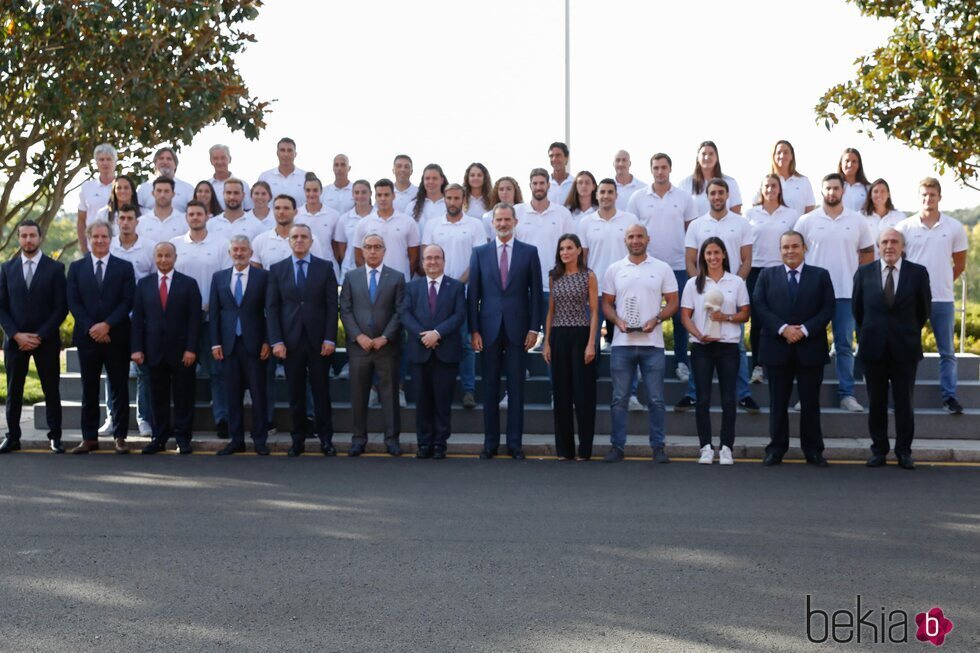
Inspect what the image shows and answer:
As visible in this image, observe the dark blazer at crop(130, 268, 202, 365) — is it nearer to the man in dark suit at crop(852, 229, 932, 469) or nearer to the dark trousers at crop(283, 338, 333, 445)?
the dark trousers at crop(283, 338, 333, 445)

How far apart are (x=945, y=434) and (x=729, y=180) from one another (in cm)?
360

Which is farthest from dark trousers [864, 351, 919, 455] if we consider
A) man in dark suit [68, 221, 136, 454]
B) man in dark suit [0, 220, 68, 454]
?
man in dark suit [0, 220, 68, 454]

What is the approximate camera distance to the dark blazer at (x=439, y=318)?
487 inches

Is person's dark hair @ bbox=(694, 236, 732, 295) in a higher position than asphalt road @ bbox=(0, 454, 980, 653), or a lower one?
higher

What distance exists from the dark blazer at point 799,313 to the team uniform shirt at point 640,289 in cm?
95

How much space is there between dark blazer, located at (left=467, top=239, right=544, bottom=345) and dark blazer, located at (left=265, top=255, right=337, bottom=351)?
160 centimetres

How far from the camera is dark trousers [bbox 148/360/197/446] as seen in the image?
1265 centimetres

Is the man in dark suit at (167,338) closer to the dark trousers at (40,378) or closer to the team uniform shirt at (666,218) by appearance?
the dark trousers at (40,378)

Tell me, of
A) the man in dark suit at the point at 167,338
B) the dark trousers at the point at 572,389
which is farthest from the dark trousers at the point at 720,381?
the man in dark suit at the point at 167,338

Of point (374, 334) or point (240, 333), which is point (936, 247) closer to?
point (374, 334)

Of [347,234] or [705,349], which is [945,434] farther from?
[347,234]

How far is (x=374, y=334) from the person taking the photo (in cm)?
1252

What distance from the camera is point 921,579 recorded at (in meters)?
7.25

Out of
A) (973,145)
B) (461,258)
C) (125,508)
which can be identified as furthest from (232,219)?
(973,145)
